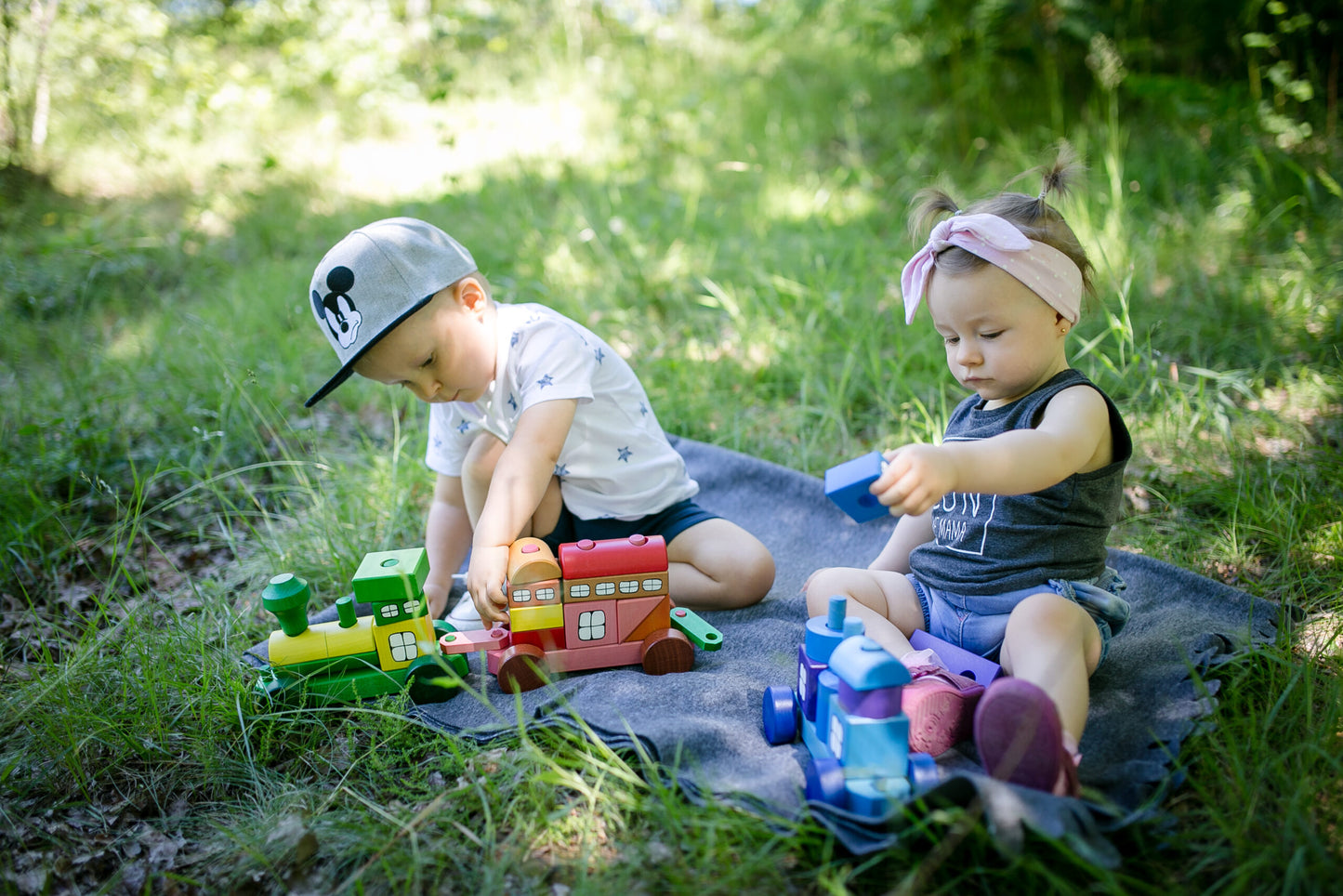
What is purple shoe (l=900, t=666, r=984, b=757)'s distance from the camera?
4.98ft

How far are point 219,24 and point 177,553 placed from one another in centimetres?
630

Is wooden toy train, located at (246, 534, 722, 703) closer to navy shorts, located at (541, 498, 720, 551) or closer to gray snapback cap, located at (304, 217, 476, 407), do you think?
navy shorts, located at (541, 498, 720, 551)

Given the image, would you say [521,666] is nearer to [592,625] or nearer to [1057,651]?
[592,625]

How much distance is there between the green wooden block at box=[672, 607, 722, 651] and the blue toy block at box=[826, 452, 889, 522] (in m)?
0.66

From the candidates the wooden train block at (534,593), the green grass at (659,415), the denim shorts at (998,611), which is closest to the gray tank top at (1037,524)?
the denim shorts at (998,611)

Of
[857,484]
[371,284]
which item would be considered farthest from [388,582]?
[857,484]

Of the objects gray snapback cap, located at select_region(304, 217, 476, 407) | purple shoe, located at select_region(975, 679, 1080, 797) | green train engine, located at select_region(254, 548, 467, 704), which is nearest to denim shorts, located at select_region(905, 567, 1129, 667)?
purple shoe, located at select_region(975, 679, 1080, 797)

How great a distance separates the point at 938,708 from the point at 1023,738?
0.26 metres

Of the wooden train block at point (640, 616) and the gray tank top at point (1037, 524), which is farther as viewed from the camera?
the wooden train block at point (640, 616)

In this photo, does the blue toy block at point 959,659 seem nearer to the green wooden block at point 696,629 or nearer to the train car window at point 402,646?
the green wooden block at point 696,629

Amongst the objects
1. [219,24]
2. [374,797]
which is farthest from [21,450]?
[219,24]

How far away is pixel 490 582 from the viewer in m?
1.85

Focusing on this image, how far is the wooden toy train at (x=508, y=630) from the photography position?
1.81m

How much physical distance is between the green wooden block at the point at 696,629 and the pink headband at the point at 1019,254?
3.45ft
